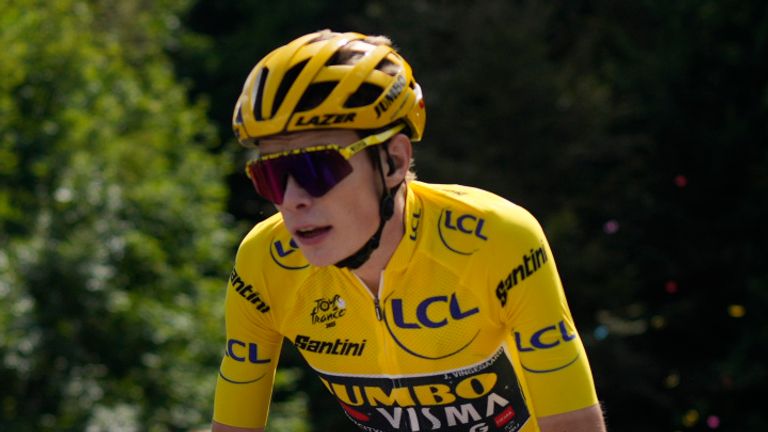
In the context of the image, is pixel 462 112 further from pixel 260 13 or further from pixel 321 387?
pixel 260 13

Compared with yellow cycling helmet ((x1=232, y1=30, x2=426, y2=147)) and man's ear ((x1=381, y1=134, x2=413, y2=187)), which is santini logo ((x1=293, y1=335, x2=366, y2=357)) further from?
yellow cycling helmet ((x1=232, y1=30, x2=426, y2=147))

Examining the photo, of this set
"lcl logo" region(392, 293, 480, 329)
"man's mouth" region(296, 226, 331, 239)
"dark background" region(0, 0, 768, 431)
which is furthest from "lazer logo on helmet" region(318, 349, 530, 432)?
"dark background" region(0, 0, 768, 431)

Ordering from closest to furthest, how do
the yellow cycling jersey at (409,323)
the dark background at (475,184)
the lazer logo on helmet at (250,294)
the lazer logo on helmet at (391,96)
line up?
the lazer logo on helmet at (391,96)
the yellow cycling jersey at (409,323)
the lazer logo on helmet at (250,294)
the dark background at (475,184)

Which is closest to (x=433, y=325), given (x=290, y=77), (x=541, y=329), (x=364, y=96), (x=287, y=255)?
(x=541, y=329)

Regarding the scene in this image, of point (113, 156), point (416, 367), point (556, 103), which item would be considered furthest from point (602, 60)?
point (416, 367)

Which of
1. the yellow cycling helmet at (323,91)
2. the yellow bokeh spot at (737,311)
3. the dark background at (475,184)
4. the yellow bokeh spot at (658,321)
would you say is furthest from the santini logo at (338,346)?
the yellow bokeh spot at (737,311)

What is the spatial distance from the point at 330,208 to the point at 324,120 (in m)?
0.26

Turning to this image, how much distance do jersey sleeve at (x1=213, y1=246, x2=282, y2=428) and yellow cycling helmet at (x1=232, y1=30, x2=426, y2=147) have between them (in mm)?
481

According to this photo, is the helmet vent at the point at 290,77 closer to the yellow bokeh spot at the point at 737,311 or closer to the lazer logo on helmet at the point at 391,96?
the lazer logo on helmet at the point at 391,96

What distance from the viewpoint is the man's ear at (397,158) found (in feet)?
12.7

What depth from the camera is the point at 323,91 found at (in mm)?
3725

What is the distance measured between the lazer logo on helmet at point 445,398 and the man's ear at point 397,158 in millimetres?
660

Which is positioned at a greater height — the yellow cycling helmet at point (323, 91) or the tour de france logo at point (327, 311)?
the yellow cycling helmet at point (323, 91)

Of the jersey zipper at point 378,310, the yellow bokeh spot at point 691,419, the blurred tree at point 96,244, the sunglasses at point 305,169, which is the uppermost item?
the sunglasses at point 305,169
